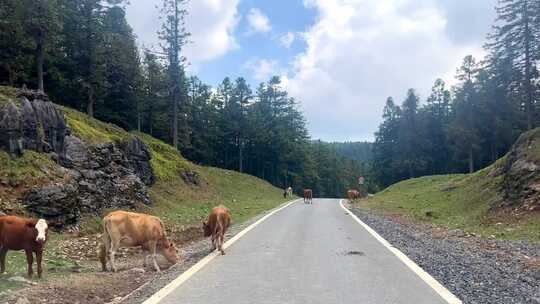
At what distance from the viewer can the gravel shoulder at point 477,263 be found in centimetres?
745

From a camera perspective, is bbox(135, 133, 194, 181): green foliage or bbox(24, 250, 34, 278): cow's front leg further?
bbox(135, 133, 194, 181): green foliage

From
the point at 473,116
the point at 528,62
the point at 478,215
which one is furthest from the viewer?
the point at 473,116

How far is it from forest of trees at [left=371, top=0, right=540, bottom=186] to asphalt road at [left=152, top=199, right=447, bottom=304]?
40076 mm

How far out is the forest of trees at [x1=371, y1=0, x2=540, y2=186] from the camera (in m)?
46.7

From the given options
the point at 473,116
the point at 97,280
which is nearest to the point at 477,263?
the point at 97,280

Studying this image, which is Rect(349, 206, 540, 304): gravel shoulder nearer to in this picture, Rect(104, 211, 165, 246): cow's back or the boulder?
Rect(104, 211, 165, 246): cow's back

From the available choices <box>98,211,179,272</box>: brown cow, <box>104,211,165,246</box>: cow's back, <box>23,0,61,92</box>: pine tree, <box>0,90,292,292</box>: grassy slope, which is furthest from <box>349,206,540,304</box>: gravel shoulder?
<box>23,0,61,92</box>: pine tree

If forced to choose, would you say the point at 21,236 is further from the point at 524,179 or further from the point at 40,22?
the point at 40,22

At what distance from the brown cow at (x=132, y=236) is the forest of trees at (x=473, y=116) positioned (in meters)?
43.2

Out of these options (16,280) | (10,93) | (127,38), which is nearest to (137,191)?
(10,93)

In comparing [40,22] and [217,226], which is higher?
[40,22]

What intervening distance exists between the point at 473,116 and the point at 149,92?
43.4 metres

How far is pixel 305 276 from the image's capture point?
8.91 metres

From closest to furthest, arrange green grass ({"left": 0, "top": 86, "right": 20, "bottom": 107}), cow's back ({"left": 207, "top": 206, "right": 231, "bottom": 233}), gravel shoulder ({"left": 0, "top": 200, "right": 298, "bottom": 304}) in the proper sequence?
gravel shoulder ({"left": 0, "top": 200, "right": 298, "bottom": 304}), cow's back ({"left": 207, "top": 206, "right": 231, "bottom": 233}), green grass ({"left": 0, "top": 86, "right": 20, "bottom": 107})
